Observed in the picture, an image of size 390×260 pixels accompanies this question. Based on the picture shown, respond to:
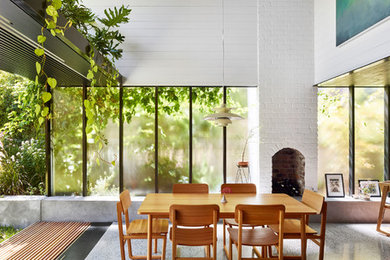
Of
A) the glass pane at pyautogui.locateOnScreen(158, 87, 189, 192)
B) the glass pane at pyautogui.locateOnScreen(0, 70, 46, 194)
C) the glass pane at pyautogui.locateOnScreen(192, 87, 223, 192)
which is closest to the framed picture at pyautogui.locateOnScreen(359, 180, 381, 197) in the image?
the glass pane at pyautogui.locateOnScreen(192, 87, 223, 192)

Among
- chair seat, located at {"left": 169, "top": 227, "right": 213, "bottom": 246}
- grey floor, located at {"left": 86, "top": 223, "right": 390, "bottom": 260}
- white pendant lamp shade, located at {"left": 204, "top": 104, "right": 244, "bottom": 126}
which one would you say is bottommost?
grey floor, located at {"left": 86, "top": 223, "right": 390, "bottom": 260}

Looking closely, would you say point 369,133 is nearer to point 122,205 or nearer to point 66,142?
point 122,205

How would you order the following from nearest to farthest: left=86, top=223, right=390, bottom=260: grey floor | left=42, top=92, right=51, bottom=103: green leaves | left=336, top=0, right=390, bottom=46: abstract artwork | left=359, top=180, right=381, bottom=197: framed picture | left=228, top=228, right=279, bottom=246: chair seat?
left=42, top=92, right=51, bottom=103: green leaves
left=228, top=228, right=279, bottom=246: chair seat
left=336, top=0, right=390, bottom=46: abstract artwork
left=86, top=223, right=390, bottom=260: grey floor
left=359, top=180, right=381, bottom=197: framed picture

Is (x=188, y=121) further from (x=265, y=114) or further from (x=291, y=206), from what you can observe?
(x=291, y=206)

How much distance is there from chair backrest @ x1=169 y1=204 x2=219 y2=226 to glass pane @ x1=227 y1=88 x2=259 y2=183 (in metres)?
2.72

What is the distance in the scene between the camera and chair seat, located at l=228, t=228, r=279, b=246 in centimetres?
319

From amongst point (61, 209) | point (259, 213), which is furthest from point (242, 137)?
point (61, 209)

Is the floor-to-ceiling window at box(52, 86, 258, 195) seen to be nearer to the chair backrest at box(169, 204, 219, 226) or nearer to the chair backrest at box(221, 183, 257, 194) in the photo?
the chair backrest at box(221, 183, 257, 194)

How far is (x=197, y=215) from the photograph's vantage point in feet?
10.1

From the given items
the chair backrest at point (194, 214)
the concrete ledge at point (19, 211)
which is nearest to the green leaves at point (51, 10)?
the chair backrest at point (194, 214)

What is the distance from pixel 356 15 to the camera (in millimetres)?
4223

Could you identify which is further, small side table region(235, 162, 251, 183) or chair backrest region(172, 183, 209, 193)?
small side table region(235, 162, 251, 183)

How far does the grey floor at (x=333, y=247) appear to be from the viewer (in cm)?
399

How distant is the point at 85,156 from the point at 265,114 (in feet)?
11.7
